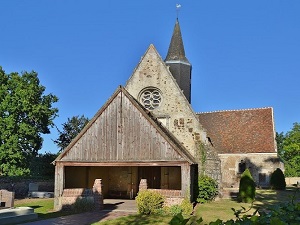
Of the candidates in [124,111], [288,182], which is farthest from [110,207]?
[288,182]

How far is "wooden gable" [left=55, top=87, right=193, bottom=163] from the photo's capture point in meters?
18.5

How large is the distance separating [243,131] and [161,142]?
61.1 feet

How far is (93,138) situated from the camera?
19.4 m

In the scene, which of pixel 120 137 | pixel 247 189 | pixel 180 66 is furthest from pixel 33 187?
pixel 247 189

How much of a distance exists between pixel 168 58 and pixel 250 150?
12.5 meters

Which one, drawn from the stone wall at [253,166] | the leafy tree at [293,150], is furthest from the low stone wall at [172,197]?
the leafy tree at [293,150]

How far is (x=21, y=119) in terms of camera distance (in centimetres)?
3359

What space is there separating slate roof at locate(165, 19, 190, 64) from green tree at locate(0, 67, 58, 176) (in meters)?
13.6

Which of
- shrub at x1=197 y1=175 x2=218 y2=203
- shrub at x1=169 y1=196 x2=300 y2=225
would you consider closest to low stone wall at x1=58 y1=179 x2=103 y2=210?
shrub at x1=197 y1=175 x2=218 y2=203

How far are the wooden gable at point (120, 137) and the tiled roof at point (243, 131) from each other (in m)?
16.8

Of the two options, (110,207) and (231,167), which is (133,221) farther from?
(231,167)

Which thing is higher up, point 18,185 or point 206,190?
point 206,190

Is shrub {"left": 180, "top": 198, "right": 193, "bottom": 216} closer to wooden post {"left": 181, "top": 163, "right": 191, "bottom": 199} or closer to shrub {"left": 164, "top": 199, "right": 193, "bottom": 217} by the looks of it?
shrub {"left": 164, "top": 199, "right": 193, "bottom": 217}

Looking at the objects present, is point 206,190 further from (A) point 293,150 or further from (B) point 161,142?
(A) point 293,150
